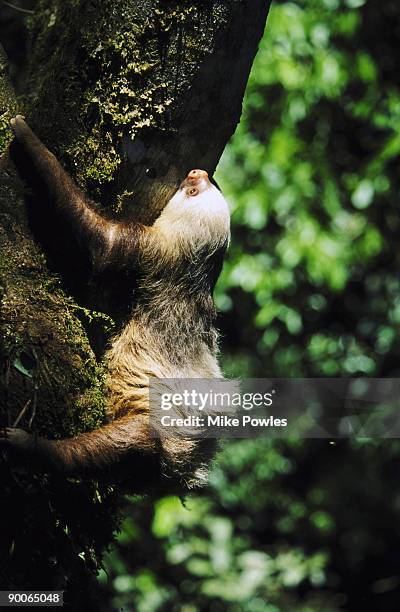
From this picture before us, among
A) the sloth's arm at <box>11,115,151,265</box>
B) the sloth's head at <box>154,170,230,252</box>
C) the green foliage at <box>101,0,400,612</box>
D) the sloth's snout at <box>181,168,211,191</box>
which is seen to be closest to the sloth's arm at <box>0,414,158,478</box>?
the sloth's arm at <box>11,115,151,265</box>

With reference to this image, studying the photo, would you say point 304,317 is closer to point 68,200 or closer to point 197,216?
point 197,216

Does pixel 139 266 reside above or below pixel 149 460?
above

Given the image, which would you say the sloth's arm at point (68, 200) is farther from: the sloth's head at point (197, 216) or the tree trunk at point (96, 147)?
the sloth's head at point (197, 216)

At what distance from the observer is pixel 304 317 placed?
22.9 feet

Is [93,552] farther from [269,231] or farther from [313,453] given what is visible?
[313,453]

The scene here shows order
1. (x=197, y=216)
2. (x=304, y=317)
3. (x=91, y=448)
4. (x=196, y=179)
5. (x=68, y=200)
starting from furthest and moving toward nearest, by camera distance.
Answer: (x=304, y=317) < (x=197, y=216) < (x=196, y=179) < (x=68, y=200) < (x=91, y=448)

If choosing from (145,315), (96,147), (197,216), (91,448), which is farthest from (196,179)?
(91,448)

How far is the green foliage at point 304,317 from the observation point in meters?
6.04

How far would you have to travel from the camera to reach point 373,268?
7.21 metres

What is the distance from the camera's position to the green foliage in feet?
19.8

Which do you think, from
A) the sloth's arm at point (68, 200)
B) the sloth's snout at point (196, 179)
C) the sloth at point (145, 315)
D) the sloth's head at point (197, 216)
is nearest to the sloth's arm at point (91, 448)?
the sloth at point (145, 315)

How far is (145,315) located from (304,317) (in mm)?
3908

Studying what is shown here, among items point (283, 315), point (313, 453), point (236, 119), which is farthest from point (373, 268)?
point (236, 119)

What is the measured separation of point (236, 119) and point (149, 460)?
1.35 meters
